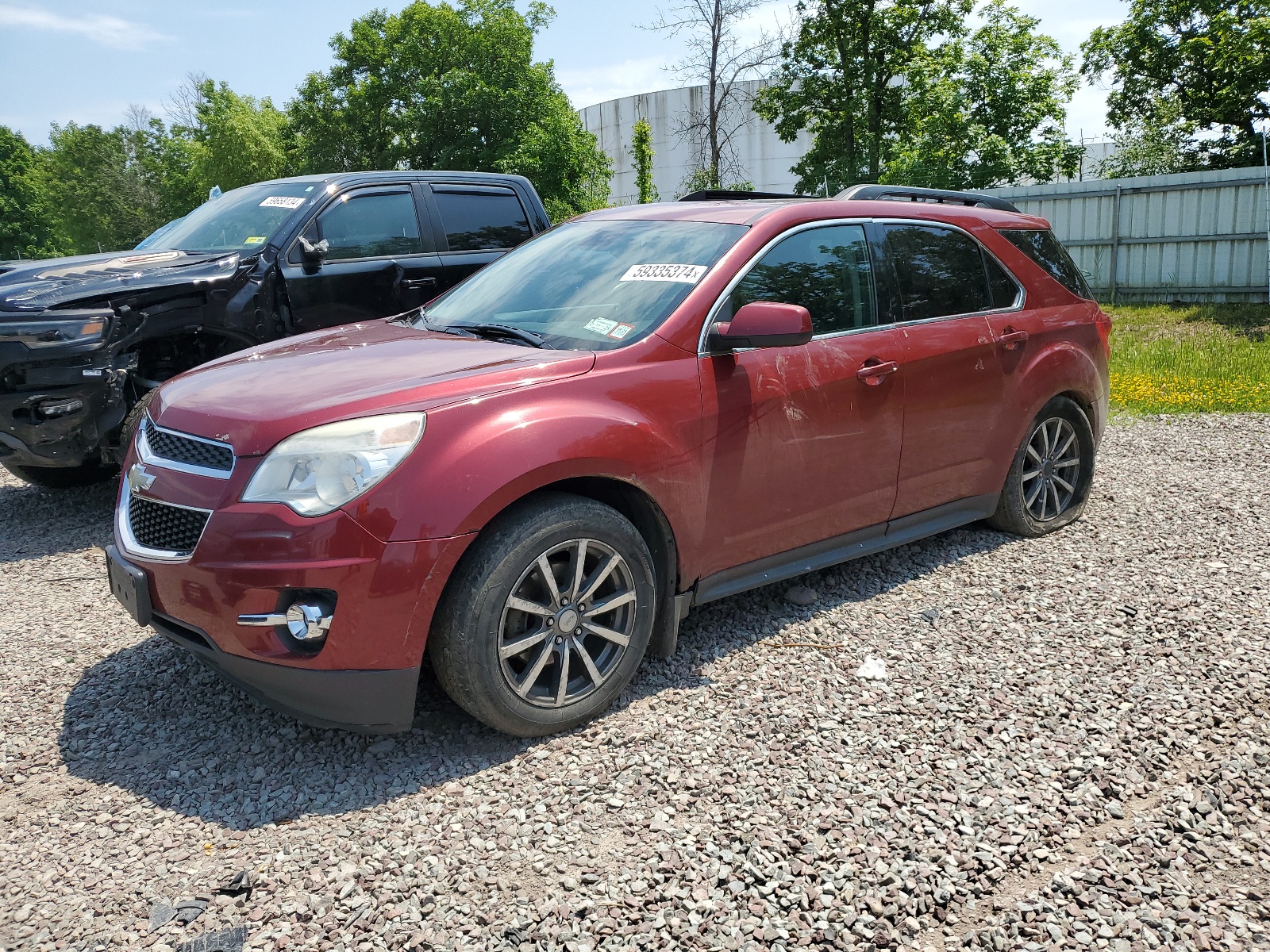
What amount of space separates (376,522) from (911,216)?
300 cm

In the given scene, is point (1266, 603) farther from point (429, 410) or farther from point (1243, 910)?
point (429, 410)

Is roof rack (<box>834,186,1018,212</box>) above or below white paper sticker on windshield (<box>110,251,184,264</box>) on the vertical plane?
above

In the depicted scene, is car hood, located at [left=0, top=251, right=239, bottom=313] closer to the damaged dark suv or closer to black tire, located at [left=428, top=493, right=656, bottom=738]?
the damaged dark suv

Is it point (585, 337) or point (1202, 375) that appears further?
point (1202, 375)

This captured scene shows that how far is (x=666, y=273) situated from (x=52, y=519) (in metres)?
4.82

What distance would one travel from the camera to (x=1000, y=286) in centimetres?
479

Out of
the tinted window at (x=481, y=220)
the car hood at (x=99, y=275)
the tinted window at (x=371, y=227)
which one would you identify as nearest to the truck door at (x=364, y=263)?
the tinted window at (x=371, y=227)

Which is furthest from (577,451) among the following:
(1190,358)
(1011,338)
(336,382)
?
(1190,358)

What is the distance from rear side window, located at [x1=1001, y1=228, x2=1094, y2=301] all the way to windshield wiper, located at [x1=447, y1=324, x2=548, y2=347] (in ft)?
8.98

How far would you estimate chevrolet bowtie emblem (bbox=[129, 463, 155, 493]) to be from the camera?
3.12 meters

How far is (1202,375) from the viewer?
1062 centimetres

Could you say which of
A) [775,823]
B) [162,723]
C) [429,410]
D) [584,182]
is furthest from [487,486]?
[584,182]

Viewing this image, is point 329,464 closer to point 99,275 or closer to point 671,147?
point 99,275

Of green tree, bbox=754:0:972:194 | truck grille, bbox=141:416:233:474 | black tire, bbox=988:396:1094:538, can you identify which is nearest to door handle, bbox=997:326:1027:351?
black tire, bbox=988:396:1094:538
